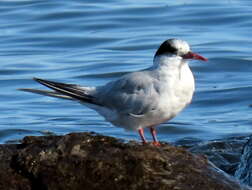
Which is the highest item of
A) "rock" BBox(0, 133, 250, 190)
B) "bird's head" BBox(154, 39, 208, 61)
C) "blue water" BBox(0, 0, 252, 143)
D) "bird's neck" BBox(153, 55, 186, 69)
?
"bird's head" BBox(154, 39, 208, 61)

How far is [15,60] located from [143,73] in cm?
737

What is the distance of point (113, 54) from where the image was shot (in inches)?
577

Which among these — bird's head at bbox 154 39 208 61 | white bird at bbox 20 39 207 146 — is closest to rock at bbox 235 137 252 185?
white bird at bbox 20 39 207 146

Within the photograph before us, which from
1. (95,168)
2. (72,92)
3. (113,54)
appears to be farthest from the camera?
(113,54)

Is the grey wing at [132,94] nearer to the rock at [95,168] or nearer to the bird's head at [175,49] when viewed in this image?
the bird's head at [175,49]

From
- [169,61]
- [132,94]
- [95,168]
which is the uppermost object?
[169,61]

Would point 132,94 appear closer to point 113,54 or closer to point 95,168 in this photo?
point 95,168

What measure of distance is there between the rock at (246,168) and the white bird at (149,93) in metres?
0.99

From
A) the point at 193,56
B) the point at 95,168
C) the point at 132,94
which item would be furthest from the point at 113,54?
the point at 95,168

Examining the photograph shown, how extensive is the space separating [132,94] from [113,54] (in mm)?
7398

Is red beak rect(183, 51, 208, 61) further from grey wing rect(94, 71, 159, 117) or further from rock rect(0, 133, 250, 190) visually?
rock rect(0, 133, 250, 190)

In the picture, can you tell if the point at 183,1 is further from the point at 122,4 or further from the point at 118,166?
the point at 118,166

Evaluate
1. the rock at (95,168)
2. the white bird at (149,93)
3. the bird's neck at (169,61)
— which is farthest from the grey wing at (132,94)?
the rock at (95,168)

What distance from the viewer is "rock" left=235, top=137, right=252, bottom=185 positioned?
759 centimetres
